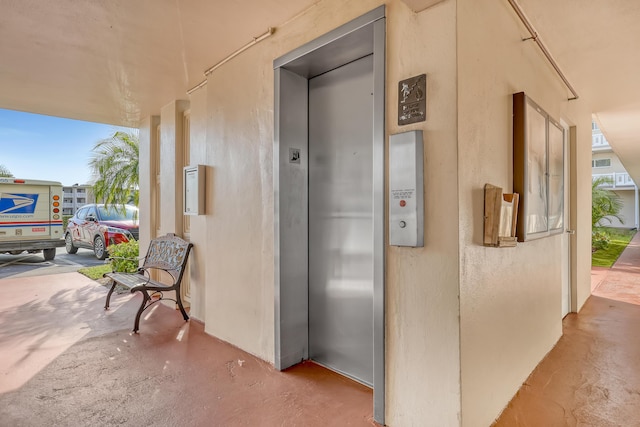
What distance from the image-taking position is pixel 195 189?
12.1ft

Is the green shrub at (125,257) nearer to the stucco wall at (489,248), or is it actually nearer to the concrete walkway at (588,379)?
the stucco wall at (489,248)

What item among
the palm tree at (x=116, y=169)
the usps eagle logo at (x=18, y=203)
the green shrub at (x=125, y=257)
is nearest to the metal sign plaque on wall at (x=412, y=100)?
the green shrub at (x=125, y=257)

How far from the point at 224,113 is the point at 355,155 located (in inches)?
59.3

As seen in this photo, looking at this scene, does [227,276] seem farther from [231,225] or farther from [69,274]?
[69,274]

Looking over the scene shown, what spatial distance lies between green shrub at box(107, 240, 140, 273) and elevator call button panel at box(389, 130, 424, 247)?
5.41 meters

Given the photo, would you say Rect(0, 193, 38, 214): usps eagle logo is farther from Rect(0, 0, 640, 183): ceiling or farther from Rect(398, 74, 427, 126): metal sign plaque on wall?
Rect(398, 74, 427, 126): metal sign plaque on wall

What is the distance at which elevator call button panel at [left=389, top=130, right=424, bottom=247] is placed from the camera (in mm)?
1877

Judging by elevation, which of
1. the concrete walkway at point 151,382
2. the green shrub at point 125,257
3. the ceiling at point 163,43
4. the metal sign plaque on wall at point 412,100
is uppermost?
the ceiling at point 163,43

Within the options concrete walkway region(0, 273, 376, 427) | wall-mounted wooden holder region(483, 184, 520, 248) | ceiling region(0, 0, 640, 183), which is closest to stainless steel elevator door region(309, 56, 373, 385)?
concrete walkway region(0, 273, 376, 427)

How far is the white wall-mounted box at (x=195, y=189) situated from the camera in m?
3.63

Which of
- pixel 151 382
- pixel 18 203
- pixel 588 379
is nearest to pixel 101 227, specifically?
pixel 18 203

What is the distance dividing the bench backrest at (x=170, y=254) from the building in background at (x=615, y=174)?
2088 cm

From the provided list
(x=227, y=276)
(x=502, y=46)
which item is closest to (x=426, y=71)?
(x=502, y=46)

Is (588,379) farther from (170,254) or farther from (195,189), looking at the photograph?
(170,254)
